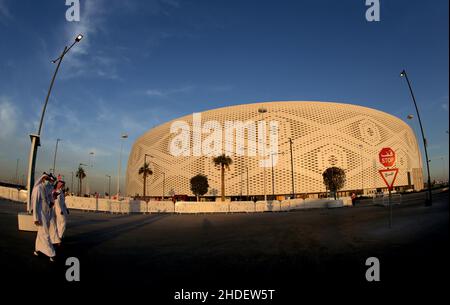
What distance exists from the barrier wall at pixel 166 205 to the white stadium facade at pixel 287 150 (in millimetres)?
47661

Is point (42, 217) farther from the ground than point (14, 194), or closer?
closer

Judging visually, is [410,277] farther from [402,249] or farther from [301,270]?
[402,249]

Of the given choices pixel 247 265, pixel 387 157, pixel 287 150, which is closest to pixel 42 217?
pixel 247 265

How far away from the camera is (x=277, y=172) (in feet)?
268

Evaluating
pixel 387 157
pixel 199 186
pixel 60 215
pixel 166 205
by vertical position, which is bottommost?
pixel 166 205

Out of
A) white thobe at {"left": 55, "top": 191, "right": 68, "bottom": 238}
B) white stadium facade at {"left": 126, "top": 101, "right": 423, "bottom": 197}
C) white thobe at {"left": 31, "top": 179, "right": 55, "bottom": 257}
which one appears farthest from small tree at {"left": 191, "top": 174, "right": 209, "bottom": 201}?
white thobe at {"left": 31, "top": 179, "right": 55, "bottom": 257}

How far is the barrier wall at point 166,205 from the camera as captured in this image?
2376 cm

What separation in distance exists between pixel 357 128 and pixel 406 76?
75745 millimetres

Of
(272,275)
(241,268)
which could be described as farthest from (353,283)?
(241,268)

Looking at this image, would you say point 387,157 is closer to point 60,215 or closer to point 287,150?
point 60,215

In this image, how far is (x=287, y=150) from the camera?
8275 centimetres

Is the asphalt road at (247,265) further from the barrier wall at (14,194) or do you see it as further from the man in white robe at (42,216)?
the barrier wall at (14,194)

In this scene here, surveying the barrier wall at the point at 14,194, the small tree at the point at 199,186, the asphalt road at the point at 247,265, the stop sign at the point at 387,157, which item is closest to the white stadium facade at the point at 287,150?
the small tree at the point at 199,186

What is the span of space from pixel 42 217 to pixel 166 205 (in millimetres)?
19500
